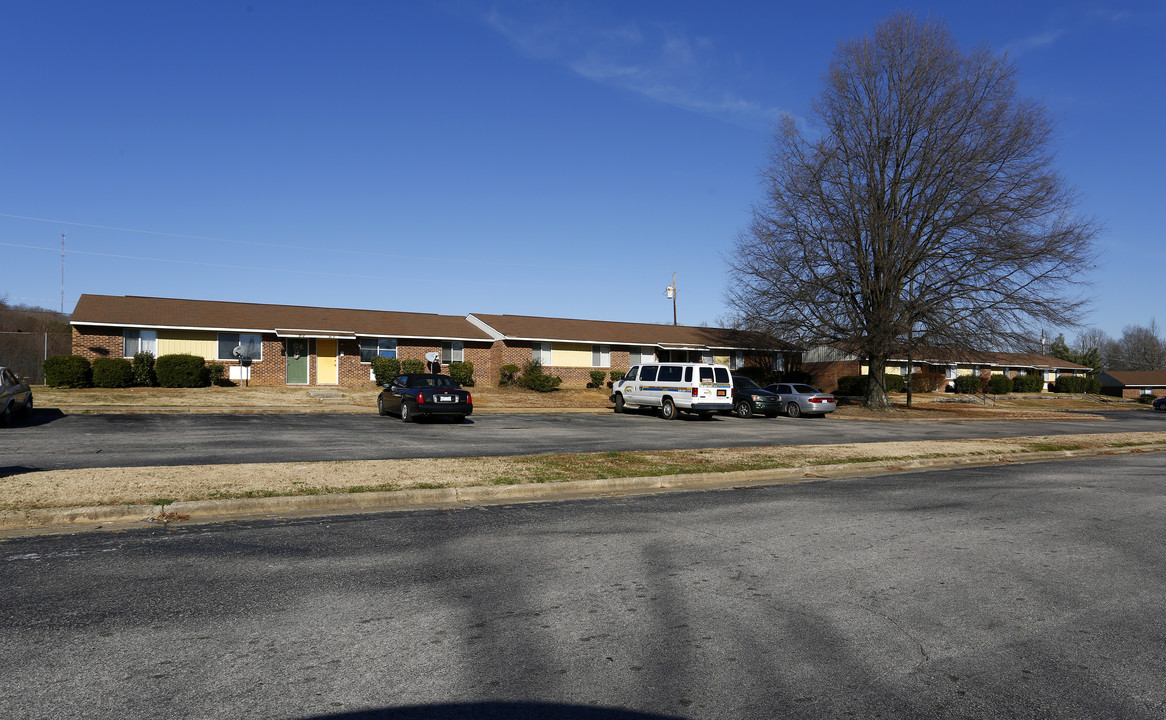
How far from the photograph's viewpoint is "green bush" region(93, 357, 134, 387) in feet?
93.8

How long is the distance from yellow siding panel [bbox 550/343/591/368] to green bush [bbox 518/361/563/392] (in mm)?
2516

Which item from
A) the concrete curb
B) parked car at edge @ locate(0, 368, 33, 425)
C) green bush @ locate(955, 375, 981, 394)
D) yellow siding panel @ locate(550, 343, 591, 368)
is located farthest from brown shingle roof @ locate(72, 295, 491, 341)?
green bush @ locate(955, 375, 981, 394)

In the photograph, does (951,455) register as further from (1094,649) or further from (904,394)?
(904,394)

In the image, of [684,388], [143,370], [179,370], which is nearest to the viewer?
[684,388]

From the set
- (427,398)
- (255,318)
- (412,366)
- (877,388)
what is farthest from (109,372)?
(877,388)

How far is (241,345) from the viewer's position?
3350 cm

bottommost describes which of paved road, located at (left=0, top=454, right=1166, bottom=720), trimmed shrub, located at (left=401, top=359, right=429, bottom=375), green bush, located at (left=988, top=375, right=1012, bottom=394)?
paved road, located at (left=0, top=454, right=1166, bottom=720)

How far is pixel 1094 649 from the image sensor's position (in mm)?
4750

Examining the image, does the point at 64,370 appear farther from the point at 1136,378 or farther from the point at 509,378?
the point at 1136,378

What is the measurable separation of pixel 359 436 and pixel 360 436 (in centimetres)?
2

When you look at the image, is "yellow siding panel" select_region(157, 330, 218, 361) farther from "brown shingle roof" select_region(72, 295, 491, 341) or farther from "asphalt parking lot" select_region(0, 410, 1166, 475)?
"asphalt parking lot" select_region(0, 410, 1166, 475)

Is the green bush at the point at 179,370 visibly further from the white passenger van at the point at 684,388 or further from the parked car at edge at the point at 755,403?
the parked car at edge at the point at 755,403

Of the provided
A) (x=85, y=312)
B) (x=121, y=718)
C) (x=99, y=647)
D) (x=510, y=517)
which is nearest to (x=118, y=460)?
(x=510, y=517)

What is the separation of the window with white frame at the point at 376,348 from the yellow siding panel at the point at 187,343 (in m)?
6.40
